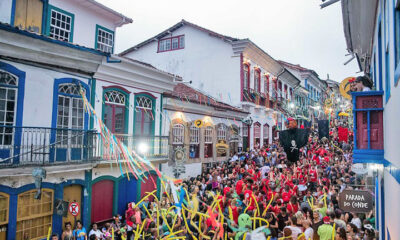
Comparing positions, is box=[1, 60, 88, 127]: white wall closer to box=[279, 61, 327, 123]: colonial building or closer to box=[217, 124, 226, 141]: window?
box=[217, 124, 226, 141]: window

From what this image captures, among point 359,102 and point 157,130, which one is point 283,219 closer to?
point 359,102

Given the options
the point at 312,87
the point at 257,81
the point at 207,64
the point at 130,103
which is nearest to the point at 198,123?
the point at 130,103

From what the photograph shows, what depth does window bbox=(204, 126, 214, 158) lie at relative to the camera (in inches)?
764

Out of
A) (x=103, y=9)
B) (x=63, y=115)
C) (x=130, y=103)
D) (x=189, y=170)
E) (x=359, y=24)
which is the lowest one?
(x=189, y=170)

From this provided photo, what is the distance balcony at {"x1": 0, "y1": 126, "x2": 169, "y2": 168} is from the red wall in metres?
1.17

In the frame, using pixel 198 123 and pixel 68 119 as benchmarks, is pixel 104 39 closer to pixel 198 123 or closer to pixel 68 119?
pixel 68 119

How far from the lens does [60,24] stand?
464 inches

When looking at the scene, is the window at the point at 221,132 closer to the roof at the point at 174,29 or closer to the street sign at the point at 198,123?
the street sign at the point at 198,123

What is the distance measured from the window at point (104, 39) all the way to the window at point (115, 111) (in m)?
2.05

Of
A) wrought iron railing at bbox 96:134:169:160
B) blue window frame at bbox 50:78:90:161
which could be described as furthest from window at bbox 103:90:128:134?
blue window frame at bbox 50:78:90:161

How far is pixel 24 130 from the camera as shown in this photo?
977 centimetres

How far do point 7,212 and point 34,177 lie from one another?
4.56 feet

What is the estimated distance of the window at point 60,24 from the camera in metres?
11.5

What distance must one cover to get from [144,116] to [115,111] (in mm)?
1718
